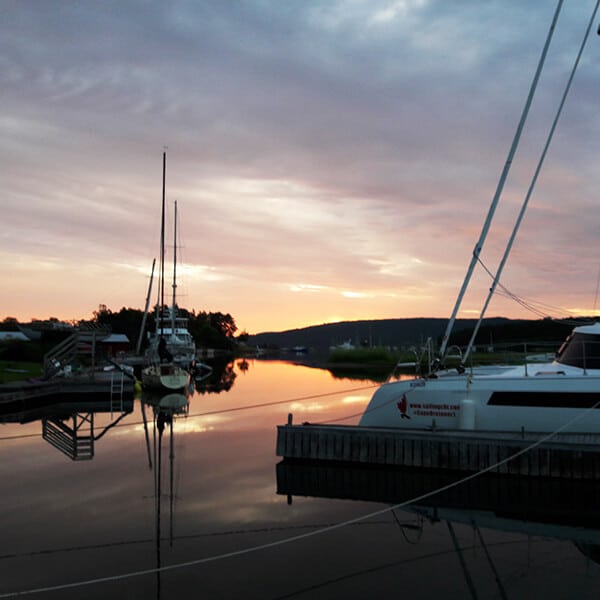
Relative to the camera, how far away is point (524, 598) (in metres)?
8.24

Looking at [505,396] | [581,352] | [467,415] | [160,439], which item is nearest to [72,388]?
[160,439]

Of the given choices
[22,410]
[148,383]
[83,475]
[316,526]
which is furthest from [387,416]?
[148,383]

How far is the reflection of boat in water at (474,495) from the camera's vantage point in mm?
11484

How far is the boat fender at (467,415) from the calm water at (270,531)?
6.10ft

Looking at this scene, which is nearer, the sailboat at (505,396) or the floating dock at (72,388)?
the sailboat at (505,396)

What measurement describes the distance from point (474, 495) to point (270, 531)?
5050mm

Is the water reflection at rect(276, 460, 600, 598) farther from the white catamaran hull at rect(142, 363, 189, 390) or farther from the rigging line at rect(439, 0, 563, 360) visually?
the white catamaran hull at rect(142, 363, 189, 390)

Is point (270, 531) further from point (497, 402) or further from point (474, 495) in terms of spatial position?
point (497, 402)

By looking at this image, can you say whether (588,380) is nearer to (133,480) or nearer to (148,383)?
(133,480)

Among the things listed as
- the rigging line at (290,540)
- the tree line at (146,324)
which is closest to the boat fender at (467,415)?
the rigging line at (290,540)

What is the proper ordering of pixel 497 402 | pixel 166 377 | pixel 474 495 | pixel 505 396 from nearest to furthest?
pixel 474 495
pixel 505 396
pixel 497 402
pixel 166 377

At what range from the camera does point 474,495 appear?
13.4m

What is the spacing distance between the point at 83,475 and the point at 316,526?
24.2ft

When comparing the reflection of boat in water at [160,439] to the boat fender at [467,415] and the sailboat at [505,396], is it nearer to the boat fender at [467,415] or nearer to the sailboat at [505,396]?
the sailboat at [505,396]
